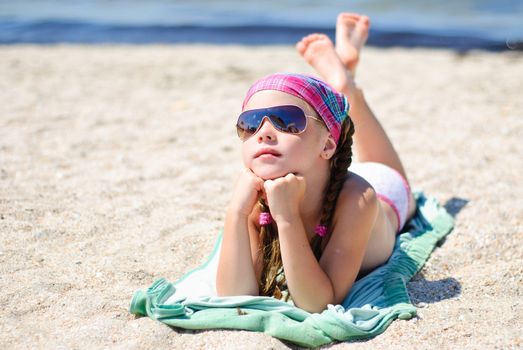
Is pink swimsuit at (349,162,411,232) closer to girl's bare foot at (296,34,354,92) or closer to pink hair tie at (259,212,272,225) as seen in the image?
girl's bare foot at (296,34,354,92)

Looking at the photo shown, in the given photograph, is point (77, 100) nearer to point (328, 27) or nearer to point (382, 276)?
point (382, 276)

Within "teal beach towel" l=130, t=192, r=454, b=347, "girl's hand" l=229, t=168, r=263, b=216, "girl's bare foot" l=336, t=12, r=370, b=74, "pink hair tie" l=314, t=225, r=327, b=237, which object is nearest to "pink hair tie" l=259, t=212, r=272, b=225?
"girl's hand" l=229, t=168, r=263, b=216

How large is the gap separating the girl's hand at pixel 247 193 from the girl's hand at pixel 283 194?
61 millimetres

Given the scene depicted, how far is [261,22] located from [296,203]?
36.6 ft

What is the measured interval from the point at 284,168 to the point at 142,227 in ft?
4.49

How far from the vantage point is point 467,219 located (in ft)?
13.1

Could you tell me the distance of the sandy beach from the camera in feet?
8.87

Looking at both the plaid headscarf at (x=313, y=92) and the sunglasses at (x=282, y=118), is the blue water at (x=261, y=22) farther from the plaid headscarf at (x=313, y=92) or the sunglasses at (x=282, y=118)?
the sunglasses at (x=282, y=118)

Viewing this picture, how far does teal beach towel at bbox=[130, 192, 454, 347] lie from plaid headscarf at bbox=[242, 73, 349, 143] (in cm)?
77

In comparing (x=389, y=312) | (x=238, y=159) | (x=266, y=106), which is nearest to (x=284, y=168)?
(x=266, y=106)

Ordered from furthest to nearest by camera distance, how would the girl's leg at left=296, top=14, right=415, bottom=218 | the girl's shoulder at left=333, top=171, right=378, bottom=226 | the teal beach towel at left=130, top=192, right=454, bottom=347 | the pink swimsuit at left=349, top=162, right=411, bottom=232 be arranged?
the girl's leg at left=296, top=14, right=415, bottom=218, the pink swimsuit at left=349, top=162, right=411, bottom=232, the girl's shoulder at left=333, top=171, right=378, bottom=226, the teal beach towel at left=130, top=192, right=454, bottom=347

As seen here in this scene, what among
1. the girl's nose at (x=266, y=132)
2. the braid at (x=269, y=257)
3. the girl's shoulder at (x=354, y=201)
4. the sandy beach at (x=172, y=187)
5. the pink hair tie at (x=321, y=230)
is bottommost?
the sandy beach at (x=172, y=187)

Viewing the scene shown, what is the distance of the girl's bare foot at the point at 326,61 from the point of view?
4039 mm

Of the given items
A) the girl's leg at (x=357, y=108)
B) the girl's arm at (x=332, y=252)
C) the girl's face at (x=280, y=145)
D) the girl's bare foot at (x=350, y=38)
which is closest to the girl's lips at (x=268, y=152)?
the girl's face at (x=280, y=145)
